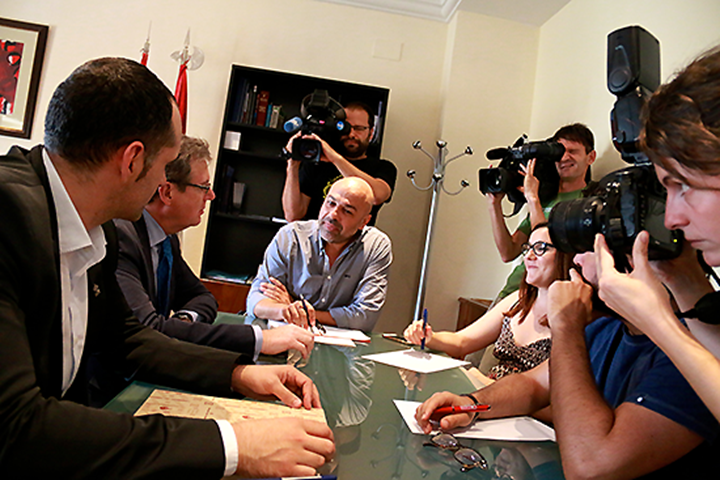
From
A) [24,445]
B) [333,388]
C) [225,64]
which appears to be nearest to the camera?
[24,445]


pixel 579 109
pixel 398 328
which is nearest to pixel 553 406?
pixel 579 109

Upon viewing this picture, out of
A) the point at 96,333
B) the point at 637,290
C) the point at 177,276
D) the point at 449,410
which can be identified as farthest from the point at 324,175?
the point at 637,290

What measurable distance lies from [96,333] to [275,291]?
3.35 feet

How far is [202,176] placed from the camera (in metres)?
1.72

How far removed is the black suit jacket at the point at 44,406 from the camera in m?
0.60

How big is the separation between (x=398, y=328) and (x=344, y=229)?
203cm

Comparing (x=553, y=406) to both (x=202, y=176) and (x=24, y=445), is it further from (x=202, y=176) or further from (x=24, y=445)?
(x=202, y=176)

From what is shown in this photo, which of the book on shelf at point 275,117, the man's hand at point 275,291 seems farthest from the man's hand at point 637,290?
the book on shelf at point 275,117

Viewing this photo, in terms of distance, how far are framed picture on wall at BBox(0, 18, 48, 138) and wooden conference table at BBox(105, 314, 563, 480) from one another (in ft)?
12.3

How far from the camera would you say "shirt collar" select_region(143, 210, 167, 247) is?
5.23 ft

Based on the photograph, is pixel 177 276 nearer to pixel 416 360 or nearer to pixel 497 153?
pixel 416 360

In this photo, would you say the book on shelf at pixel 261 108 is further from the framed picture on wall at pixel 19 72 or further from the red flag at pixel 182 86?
the framed picture on wall at pixel 19 72

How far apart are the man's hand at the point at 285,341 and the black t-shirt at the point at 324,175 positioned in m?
1.80

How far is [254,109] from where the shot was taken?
373 cm
